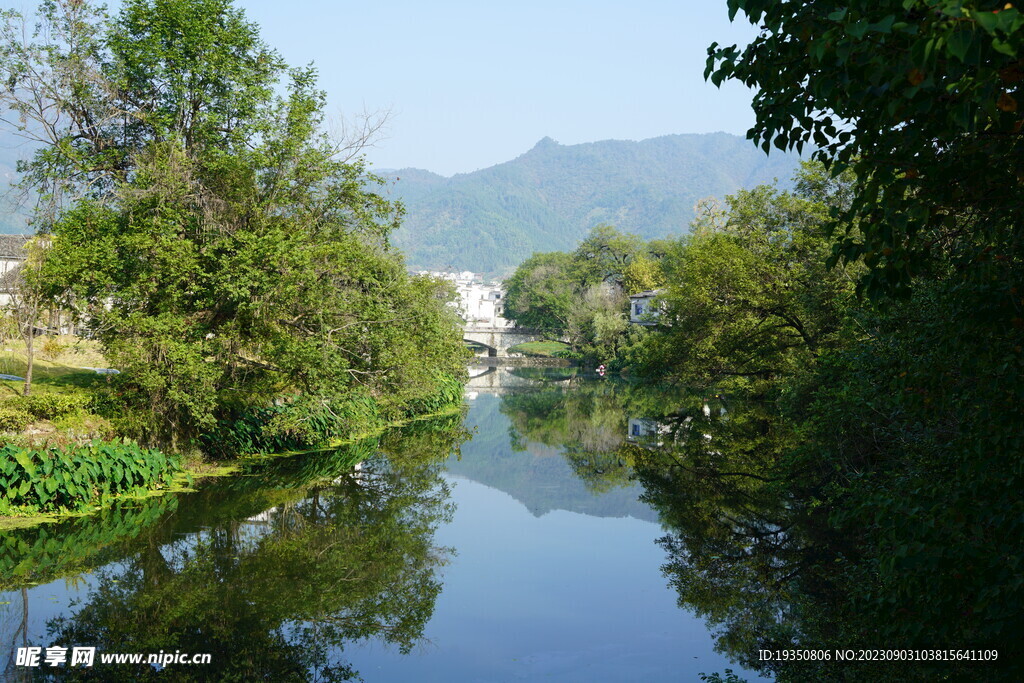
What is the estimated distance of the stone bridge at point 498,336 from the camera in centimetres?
11406

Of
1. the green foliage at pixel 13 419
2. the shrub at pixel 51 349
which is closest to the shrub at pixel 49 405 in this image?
the green foliage at pixel 13 419

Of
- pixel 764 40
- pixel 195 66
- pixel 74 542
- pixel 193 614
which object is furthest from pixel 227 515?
pixel 764 40

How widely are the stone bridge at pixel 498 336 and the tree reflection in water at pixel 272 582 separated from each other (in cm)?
8565

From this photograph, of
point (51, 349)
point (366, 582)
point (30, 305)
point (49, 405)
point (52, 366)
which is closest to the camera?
point (366, 582)

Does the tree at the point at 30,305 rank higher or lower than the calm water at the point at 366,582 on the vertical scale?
→ higher

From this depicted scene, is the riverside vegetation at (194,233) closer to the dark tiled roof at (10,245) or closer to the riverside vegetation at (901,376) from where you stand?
the riverside vegetation at (901,376)

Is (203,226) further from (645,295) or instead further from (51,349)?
(645,295)

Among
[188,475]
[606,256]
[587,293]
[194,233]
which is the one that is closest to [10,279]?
[194,233]

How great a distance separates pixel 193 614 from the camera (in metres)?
13.2

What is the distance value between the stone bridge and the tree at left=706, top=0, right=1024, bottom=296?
330ft

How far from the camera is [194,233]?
2447 cm

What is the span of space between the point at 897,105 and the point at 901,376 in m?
4.16

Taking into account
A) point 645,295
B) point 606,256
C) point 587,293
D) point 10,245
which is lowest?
point 587,293

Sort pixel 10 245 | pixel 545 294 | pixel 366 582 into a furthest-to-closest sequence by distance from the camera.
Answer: pixel 545 294 < pixel 10 245 < pixel 366 582
